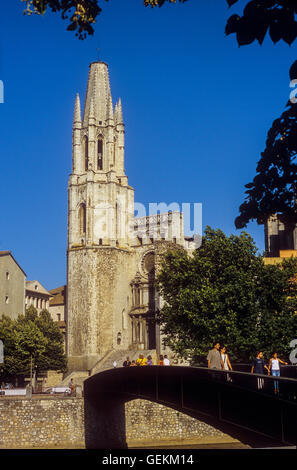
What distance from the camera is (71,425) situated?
42.0m

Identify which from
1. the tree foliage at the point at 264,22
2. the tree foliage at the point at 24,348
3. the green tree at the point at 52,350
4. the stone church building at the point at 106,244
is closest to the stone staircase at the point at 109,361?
the stone church building at the point at 106,244

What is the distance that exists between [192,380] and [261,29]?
720 inches

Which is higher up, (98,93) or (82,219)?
(98,93)

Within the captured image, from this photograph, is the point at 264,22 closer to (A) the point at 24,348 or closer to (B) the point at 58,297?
(A) the point at 24,348

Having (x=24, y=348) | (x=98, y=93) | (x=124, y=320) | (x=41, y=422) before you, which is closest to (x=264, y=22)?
(x=41, y=422)

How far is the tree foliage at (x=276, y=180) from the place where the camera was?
22.5 feet

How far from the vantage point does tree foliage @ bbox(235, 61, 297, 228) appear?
22.5ft

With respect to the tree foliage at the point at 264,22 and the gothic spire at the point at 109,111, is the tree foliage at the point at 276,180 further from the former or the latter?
the gothic spire at the point at 109,111

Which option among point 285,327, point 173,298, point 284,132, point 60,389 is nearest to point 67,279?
point 60,389

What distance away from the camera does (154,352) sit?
65000mm

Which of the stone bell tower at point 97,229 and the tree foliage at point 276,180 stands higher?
the stone bell tower at point 97,229

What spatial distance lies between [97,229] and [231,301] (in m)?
33.9

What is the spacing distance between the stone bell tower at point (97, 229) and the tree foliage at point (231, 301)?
26.1 m

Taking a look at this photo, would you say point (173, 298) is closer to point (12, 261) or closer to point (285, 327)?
point (285, 327)
